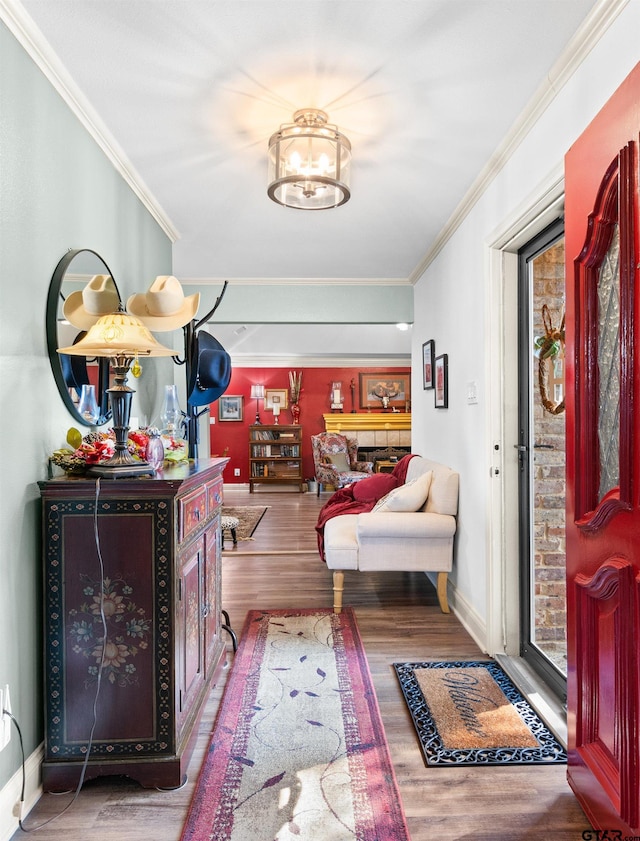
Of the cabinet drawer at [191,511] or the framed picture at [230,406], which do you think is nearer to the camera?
the cabinet drawer at [191,511]

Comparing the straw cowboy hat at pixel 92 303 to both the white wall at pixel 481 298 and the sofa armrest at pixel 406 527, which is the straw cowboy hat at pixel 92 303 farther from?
the sofa armrest at pixel 406 527

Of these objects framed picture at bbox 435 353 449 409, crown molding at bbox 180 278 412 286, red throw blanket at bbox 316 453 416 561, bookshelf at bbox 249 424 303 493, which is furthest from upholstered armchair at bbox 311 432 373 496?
framed picture at bbox 435 353 449 409

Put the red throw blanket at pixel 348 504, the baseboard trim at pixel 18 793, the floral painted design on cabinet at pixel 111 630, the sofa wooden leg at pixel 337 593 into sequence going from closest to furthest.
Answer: the baseboard trim at pixel 18 793
the floral painted design on cabinet at pixel 111 630
the sofa wooden leg at pixel 337 593
the red throw blanket at pixel 348 504

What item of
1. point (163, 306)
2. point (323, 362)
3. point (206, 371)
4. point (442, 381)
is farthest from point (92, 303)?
point (323, 362)

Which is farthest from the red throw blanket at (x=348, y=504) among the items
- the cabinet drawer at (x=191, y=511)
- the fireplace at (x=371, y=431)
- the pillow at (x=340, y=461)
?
the fireplace at (x=371, y=431)

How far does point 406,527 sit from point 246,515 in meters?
3.86

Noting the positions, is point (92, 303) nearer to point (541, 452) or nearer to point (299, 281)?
point (541, 452)

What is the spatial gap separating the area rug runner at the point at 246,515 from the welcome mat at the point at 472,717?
3.36 metres

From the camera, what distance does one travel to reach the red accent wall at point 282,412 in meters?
9.78

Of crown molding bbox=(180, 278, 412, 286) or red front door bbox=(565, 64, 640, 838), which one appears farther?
crown molding bbox=(180, 278, 412, 286)

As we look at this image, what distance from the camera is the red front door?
1.40m

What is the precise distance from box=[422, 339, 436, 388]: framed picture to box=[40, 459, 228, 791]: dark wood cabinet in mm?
2844

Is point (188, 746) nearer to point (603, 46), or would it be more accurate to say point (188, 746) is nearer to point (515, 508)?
point (515, 508)

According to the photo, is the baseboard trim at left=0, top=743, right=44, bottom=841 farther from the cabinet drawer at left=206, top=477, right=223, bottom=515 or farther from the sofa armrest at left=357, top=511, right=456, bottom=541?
the sofa armrest at left=357, top=511, right=456, bottom=541
